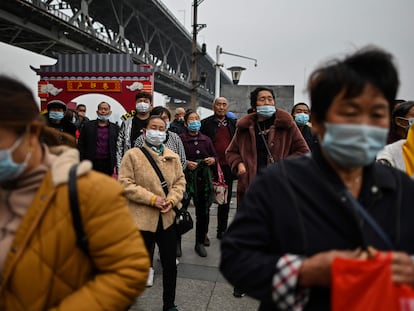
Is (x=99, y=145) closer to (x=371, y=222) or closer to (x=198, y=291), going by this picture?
(x=198, y=291)

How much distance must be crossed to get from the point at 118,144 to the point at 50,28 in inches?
628

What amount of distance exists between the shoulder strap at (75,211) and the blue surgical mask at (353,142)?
839 millimetres

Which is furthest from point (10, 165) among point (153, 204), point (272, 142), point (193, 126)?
point (193, 126)

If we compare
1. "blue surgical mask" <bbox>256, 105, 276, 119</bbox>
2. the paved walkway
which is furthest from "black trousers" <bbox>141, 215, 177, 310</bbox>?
"blue surgical mask" <bbox>256, 105, 276, 119</bbox>

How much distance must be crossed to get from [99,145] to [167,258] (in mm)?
2494

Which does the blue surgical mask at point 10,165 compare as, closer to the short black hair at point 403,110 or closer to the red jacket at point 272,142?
the red jacket at point 272,142

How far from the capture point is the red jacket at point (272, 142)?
3275 mm

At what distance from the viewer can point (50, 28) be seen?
688 inches

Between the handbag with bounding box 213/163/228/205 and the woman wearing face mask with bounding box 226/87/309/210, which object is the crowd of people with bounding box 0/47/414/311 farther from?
the handbag with bounding box 213/163/228/205

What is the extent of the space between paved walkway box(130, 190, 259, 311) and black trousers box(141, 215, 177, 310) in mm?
225

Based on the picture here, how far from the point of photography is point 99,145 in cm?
485

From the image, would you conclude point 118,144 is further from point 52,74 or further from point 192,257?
point 52,74

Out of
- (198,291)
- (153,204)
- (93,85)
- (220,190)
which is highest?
(93,85)

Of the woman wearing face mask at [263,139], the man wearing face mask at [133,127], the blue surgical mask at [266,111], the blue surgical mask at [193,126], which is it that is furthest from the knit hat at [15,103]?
the blue surgical mask at [193,126]
